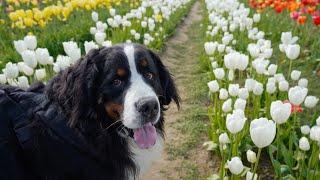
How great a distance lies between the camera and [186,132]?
574 cm

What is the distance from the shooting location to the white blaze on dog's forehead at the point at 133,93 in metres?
3.11

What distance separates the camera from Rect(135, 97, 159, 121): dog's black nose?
310 cm

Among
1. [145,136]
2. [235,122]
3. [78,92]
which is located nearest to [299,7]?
[235,122]

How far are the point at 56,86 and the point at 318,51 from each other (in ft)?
18.1

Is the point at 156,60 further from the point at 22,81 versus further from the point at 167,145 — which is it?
the point at 167,145

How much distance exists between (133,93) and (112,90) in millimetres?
190


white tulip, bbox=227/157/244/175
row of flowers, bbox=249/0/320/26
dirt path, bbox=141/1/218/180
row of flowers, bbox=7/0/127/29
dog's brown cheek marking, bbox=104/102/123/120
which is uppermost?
dog's brown cheek marking, bbox=104/102/123/120

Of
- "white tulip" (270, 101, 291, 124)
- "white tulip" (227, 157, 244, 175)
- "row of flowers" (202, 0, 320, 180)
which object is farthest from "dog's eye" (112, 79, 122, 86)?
"white tulip" (270, 101, 291, 124)

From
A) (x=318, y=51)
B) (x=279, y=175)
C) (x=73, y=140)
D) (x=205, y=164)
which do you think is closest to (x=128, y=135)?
(x=73, y=140)

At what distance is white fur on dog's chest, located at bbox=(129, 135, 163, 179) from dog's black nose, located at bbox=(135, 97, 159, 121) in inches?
16.0

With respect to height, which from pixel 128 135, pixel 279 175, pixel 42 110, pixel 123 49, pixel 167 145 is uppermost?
pixel 123 49

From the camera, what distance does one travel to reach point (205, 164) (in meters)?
4.94

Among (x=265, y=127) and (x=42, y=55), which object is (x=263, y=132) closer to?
(x=265, y=127)

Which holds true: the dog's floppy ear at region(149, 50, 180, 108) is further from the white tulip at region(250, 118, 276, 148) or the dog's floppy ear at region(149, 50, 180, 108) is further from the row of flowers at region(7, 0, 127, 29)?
the row of flowers at region(7, 0, 127, 29)
